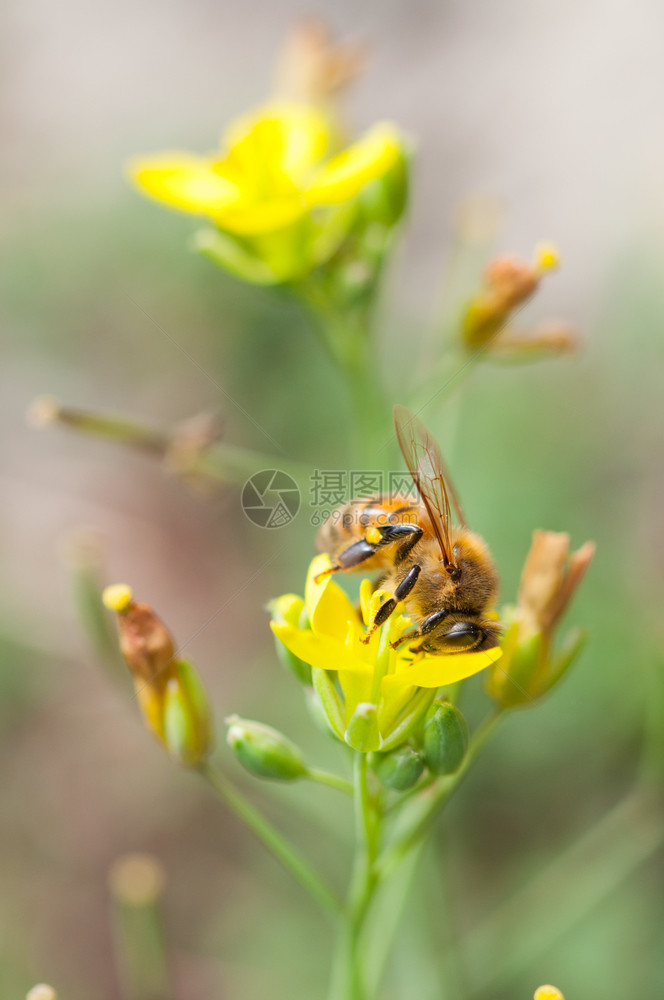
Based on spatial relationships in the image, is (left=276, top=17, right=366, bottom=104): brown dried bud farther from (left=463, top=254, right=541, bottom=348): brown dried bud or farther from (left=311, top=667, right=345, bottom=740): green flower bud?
(left=311, top=667, right=345, bottom=740): green flower bud

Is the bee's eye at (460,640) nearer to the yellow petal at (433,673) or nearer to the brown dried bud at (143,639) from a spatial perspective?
the yellow petal at (433,673)

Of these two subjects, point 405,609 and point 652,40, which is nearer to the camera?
point 405,609

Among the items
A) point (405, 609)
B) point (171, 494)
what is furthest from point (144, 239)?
point (405, 609)

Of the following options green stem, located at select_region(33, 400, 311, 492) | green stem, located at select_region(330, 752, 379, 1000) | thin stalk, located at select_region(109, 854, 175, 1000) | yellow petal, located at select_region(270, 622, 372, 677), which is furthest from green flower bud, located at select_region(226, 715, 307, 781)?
green stem, located at select_region(33, 400, 311, 492)

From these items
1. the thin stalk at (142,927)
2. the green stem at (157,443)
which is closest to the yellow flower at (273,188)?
the green stem at (157,443)

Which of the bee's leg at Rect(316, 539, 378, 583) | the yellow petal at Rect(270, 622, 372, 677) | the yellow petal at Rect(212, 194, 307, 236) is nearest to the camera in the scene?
the yellow petal at Rect(270, 622, 372, 677)

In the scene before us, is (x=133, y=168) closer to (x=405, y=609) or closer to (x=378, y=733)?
(x=405, y=609)

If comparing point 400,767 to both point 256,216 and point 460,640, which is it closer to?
point 460,640

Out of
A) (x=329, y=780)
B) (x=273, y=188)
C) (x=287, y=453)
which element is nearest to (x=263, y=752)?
(x=329, y=780)
